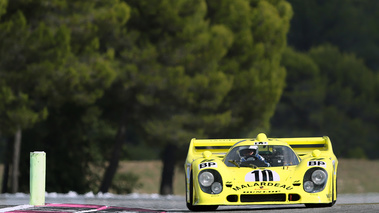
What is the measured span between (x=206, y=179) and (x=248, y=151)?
1.08 meters

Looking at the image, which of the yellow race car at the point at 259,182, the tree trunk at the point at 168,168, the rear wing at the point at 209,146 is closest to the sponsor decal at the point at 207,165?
the yellow race car at the point at 259,182

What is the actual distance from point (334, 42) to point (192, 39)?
32.7 metres

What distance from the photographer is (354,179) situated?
44750mm

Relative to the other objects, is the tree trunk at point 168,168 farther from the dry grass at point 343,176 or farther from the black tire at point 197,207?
the black tire at point 197,207

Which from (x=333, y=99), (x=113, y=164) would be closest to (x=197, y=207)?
(x=113, y=164)

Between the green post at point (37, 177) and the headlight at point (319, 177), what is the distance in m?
3.30

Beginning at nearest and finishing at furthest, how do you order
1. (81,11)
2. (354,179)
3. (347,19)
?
(81,11), (354,179), (347,19)

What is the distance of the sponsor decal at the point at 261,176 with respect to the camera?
31.9ft

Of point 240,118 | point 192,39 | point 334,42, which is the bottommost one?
point 240,118

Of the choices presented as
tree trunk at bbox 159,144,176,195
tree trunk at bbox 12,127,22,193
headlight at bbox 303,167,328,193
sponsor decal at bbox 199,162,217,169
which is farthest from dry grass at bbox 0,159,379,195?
headlight at bbox 303,167,328,193

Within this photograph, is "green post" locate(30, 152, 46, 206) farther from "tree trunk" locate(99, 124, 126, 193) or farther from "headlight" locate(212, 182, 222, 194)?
"tree trunk" locate(99, 124, 126, 193)

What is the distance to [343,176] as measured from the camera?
148 ft

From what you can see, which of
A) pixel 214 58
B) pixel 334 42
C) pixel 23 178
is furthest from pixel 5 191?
pixel 334 42

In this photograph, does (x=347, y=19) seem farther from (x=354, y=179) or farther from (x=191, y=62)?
(x=191, y=62)
